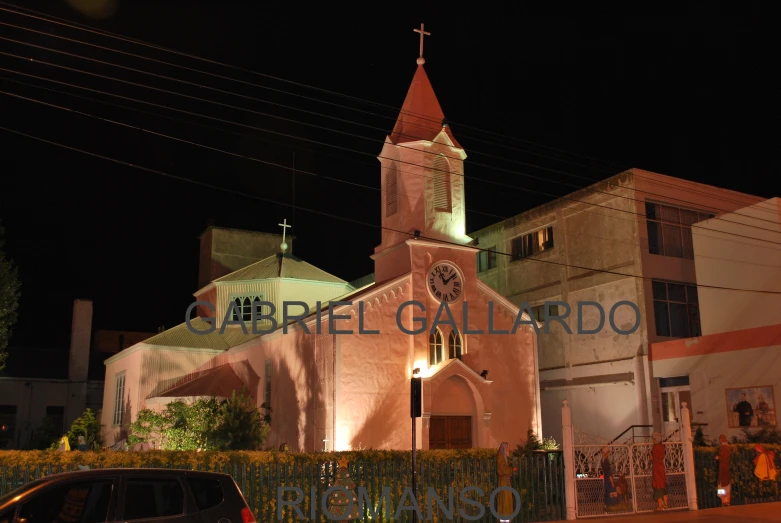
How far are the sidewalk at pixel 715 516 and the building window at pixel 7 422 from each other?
43.3 meters

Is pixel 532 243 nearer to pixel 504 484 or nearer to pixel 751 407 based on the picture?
pixel 751 407

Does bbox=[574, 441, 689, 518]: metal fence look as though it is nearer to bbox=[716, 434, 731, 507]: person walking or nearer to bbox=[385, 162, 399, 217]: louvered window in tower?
bbox=[716, 434, 731, 507]: person walking


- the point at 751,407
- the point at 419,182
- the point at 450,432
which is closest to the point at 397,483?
the point at 450,432

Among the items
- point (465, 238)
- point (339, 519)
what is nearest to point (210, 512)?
point (339, 519)

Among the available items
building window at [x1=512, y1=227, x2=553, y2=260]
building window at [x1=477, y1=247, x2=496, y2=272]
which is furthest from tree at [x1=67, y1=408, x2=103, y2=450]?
building window at [x1=512, y1=227, x2=553, y2=260]

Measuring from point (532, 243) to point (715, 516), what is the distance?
2249cm

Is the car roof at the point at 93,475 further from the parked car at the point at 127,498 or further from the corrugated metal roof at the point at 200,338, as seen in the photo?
the corrugated metal roof at the point at 200,338

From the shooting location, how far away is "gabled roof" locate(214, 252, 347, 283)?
3725 centimetres

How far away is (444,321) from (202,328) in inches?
637

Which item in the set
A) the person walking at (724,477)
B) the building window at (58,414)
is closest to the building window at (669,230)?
the person walking at (724,477)

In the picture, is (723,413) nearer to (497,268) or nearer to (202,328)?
(497,268)

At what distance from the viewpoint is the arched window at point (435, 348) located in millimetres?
27766

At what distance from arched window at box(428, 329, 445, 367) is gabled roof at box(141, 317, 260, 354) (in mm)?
11087

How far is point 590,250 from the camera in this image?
117ft
